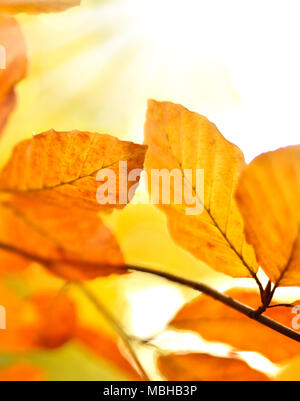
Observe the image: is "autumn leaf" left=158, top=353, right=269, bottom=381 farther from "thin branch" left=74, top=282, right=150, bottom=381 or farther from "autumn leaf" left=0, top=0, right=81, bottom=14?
"autumn leaf" left=0, top=0, right=81, bottom=14

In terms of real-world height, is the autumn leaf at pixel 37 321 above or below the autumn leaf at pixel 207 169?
below

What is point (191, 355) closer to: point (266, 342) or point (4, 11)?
point (266, 342)

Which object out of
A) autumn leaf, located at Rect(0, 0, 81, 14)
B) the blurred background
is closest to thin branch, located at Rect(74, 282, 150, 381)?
the blurred background

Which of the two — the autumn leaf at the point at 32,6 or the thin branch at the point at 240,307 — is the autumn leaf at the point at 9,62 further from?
the thin branch at the point at 240,307

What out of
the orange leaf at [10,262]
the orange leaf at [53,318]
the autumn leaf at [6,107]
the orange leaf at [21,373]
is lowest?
the orange leaf at [21,373]

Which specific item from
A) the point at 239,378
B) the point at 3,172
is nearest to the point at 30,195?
the point at 3,172

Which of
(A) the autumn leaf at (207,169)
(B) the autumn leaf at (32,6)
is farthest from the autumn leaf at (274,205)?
(B) the autumn leaf at (32,6)
